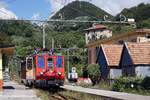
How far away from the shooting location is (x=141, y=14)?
90.6m

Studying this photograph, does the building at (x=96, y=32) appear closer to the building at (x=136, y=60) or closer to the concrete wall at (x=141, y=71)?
the building at (x=136, y=60)

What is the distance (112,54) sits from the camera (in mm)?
32344

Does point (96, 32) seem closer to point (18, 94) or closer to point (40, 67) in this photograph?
point (40, 67)

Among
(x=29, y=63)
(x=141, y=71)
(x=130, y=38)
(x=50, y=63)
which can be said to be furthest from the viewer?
(x=130, y=38)

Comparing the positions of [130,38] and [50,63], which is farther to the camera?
[130,38]

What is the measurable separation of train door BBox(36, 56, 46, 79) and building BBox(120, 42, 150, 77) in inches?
322

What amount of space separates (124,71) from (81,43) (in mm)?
37012

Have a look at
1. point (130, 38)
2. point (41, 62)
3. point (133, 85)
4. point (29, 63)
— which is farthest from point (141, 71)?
point (130, 38)

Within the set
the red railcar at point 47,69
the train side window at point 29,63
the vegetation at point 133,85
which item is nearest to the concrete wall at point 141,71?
the vegetation at point 133,85

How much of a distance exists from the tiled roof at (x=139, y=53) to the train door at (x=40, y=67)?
8.20 meters

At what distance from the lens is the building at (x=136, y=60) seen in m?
26.2

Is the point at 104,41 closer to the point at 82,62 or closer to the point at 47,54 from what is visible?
the point at 82,62

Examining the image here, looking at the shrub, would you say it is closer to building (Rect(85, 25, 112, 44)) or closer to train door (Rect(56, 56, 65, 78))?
train door (Rect(56, 56, 65, 78))

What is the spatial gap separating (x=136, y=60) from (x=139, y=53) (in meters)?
1.02
